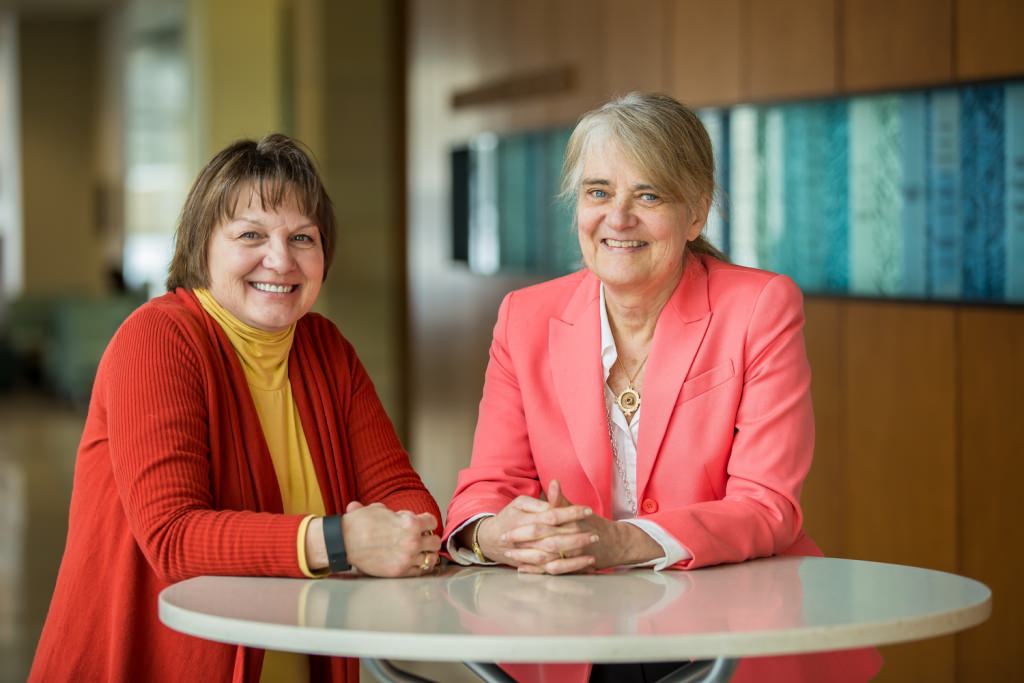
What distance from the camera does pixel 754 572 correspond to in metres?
2.22

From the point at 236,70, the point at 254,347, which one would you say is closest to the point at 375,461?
→ the point at 254,347

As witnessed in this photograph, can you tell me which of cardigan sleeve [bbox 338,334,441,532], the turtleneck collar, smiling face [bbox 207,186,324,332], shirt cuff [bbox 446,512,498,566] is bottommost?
shirt cuff [bbox 446,512,498,566]

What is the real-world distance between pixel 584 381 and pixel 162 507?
0.81 m

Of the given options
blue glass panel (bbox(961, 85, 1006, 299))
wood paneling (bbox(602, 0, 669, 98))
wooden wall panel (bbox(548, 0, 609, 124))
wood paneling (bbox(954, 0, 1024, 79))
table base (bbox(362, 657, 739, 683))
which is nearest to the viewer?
table base (bbox(362, 657, 739, 683))

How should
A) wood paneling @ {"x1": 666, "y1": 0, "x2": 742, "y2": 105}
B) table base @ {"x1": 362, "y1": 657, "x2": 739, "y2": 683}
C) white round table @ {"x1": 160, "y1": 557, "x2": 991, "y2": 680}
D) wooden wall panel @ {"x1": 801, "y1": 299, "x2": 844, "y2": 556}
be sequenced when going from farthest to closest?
wood paneling @ {"x1": 666, "y1": 0, "x2": 742, "y2": 105} → wooden wall panel @ {"x1": 801, "y1": 299, "x2": 844, "y2": 556} → table base @ {"x1": 362, "y1": 657, "x2": 739, "y2": 683} → white round table @ {"x1": 160, "y1": 557, "x2": 991, "y2": 680}

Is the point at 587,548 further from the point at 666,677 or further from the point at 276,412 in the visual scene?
the point at 276,412

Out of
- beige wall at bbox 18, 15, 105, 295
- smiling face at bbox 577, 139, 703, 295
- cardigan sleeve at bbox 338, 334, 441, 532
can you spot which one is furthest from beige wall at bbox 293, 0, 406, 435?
beige wall at bbox 18, 15, 105, 295

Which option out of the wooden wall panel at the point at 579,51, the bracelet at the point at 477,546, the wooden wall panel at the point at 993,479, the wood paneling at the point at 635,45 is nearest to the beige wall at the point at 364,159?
the wooden wall panel at the point at 579,51

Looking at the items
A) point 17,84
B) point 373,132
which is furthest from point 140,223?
point 373,132

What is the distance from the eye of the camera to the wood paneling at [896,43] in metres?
4.44

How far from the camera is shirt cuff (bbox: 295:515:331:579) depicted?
85.6 inches

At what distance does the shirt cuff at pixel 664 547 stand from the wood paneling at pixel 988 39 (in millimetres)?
2587

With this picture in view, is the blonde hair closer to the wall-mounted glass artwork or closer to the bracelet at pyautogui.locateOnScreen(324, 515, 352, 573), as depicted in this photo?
the bracelet at pyautogui.locateOnScreen(324, 515, 352, 573)

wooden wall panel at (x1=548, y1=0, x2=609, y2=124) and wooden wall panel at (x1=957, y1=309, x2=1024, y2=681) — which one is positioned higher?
wooden wall panel at (x1=548, y1=0, x2=609, y2=124)
